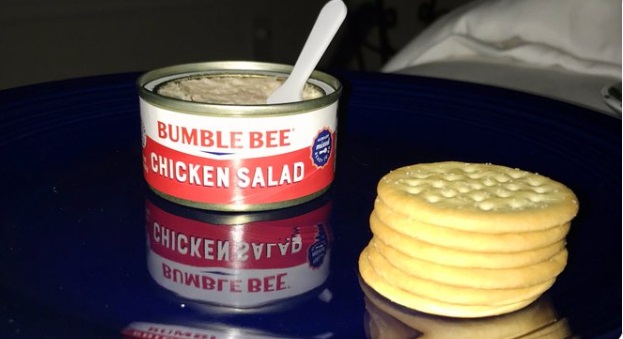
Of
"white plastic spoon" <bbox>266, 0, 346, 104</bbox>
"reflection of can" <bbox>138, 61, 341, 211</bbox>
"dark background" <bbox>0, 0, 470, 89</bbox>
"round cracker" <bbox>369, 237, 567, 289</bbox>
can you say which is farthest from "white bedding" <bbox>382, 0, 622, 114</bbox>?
Result: "dark background" <bbox>0, 0, 470, 89</bbox>

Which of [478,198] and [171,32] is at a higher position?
[478,198]

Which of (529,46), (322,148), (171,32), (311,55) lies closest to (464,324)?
(322,148)

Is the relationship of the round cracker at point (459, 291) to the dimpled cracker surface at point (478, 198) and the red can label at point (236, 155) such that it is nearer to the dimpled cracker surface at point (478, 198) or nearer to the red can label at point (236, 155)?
the dimpled cracker surface at point (478, 198)

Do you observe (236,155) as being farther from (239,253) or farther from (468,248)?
(468,248)

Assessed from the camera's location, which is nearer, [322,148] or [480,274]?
[480,274]

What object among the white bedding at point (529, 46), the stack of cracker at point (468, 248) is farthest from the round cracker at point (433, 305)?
the white bedding at point (529, 46)
